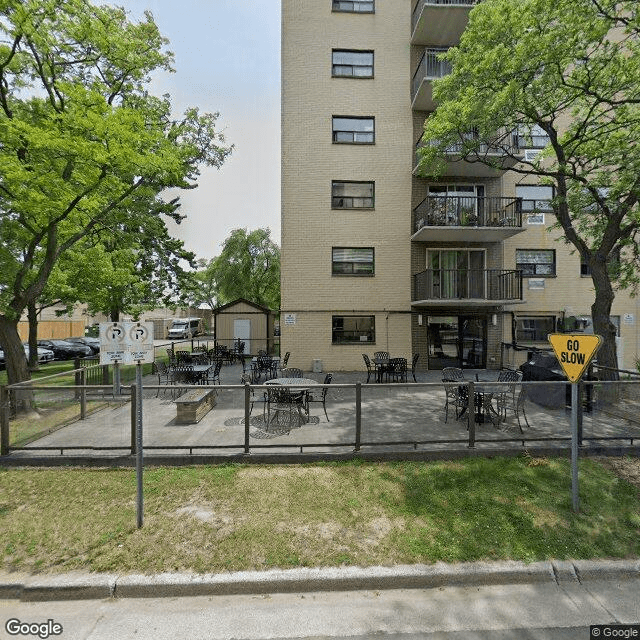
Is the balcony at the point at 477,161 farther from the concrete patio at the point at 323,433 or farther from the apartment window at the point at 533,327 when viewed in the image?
the concrete patio at the point at 323,433

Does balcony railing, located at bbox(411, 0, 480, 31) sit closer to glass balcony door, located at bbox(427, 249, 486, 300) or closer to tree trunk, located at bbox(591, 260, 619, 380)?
glass balcony door, located at bbox(427, 249, 486, 300)

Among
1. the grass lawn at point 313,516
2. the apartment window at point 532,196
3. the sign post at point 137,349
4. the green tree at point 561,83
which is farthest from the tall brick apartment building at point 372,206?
the sign post at point 137,349

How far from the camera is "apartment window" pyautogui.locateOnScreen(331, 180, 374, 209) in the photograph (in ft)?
49.3

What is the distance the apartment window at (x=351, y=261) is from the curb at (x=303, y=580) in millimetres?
12289

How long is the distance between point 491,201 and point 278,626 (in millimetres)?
16692

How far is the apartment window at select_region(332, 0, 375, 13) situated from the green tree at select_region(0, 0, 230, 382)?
8.87 metres

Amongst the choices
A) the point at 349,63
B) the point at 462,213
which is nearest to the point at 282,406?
the point at 462,213

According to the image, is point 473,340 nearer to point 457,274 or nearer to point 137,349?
point 457,274

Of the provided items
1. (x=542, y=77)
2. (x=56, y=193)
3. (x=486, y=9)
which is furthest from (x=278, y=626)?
(x=486, y=9)

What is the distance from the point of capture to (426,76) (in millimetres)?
14273

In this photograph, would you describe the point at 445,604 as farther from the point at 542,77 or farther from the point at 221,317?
the point at 221,317

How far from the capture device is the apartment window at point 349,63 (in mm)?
15109

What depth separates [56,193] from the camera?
782 cm

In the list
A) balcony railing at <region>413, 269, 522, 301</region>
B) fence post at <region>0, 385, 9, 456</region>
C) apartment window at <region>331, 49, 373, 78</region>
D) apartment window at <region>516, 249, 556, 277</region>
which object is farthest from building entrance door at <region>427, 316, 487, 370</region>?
fence post at <region>0, 385, 9, 456</region>
